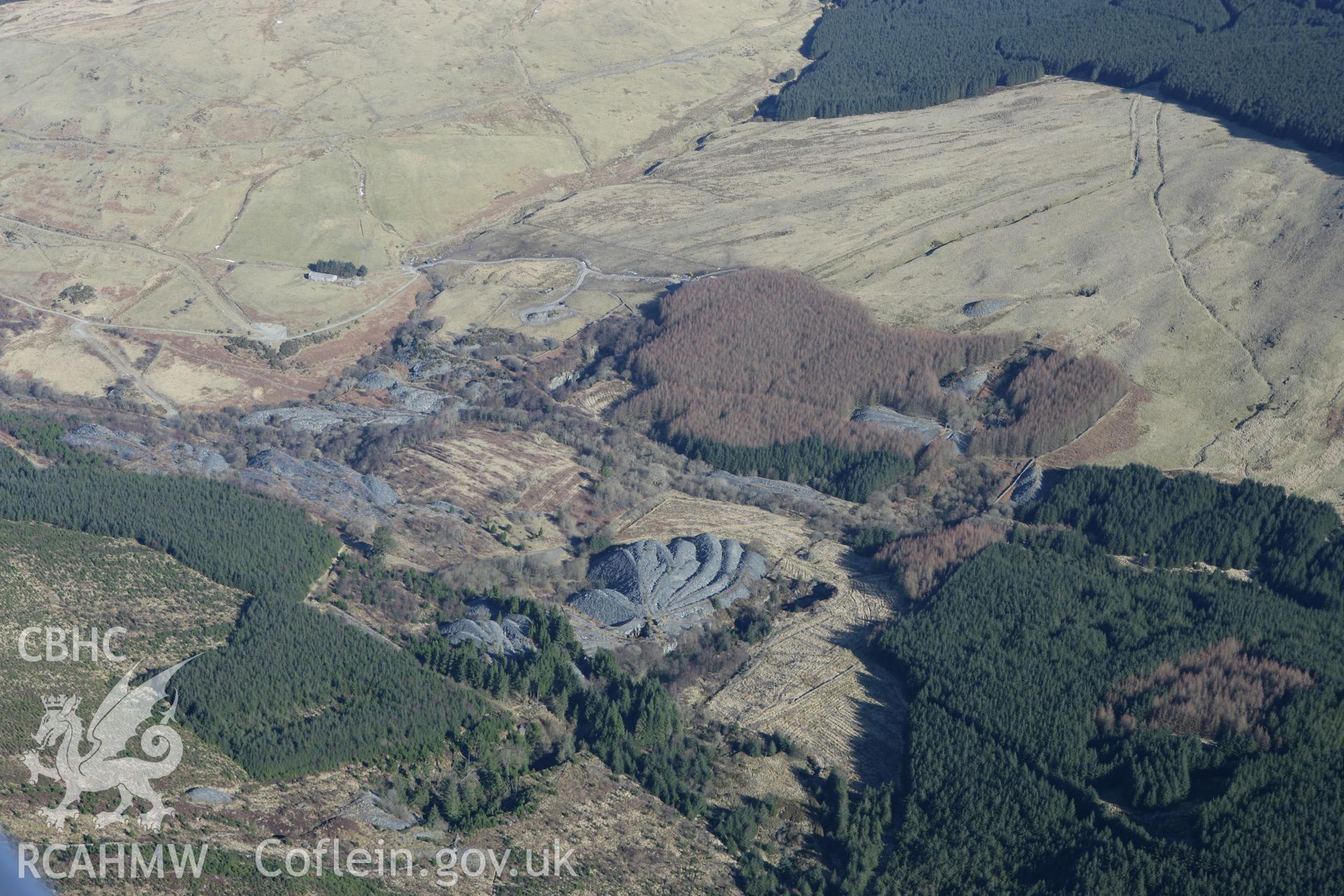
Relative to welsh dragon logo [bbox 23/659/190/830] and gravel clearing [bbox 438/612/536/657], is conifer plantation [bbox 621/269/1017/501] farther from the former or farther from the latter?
welsh dragon logo [bbox 23/659/190/830]

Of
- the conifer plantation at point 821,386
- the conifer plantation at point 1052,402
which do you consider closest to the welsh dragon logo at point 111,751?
the conifer plantation at point 821,386

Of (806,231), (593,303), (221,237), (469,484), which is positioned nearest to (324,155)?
(221,237)

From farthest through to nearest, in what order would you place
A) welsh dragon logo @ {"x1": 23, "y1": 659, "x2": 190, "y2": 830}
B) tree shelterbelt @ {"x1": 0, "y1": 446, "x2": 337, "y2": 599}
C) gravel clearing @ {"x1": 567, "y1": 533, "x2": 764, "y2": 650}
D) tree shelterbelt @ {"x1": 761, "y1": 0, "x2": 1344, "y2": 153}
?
tree shelterbelt @ {"x1": 761, "y1": 0, "x2": 1344, "y2": 153} → gravel clearing @ {"x1": 567, "y1": 533, "x2": 764, "y2": 650} → tree shelterbelt @ {"x1": 0, "y1": 446, "x2": 337, "y2": 599} → welsh dragon logo @ {"x1": 23, "y1": 659, "x2": 190, "y2": 830}

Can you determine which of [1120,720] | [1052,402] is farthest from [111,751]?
[1052,402]

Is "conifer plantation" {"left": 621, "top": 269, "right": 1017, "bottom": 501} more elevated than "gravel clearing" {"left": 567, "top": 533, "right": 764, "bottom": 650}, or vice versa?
"conifer plantation" {"left": 621, "top": 269, "right": 1017, "bottom": 501}

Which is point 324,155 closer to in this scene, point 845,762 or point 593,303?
point 593,303

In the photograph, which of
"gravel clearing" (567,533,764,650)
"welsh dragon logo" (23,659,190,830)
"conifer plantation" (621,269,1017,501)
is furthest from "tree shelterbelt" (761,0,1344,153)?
"welsh dragon logo" (23,659,190,830)

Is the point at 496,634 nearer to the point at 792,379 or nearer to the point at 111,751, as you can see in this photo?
the point at 111,751

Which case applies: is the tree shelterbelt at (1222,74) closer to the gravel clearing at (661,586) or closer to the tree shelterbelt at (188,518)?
the gravel clearing at (661,586)
